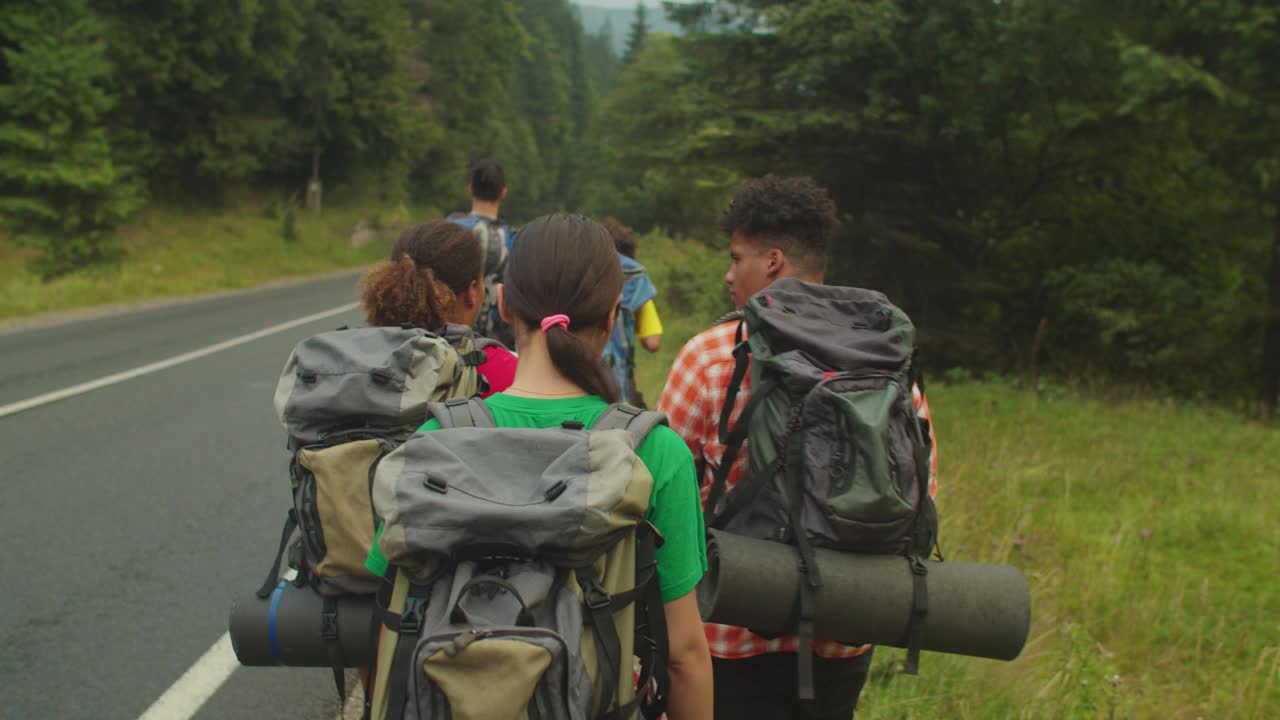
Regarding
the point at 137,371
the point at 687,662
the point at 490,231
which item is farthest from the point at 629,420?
the point at 137,371

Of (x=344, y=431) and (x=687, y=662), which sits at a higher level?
(x=344, y=431)

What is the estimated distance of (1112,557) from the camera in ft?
19.6

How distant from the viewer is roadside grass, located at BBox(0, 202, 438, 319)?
1584 centimetres

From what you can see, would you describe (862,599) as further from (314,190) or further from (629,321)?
(314,190)

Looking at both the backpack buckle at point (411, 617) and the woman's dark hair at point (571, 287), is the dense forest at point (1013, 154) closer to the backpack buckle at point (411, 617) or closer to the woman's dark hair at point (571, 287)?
the woman's dark hair at point (571, 287)

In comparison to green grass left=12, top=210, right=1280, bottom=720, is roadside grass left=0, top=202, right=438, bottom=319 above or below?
below

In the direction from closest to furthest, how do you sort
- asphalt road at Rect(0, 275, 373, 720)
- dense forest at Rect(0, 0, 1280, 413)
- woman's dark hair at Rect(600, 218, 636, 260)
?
asphalt road at Rect(0, 275, 373, 720) < woman's dark hair at Rect(600, 218, 636, 260) < dense forest at Rect(0, 0, 1280, 413)

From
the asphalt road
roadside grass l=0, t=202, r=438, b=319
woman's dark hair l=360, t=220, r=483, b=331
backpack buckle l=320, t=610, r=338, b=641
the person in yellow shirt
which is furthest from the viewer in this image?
roadside grass l=0, t=202, r=438, b=319

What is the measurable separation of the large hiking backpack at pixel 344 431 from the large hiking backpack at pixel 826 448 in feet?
2.71

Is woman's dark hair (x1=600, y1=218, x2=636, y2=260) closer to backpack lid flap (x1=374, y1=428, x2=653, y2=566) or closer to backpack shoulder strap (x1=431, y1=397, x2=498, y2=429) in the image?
backpack shoulder strap (x1=431, y1=397, x2=498, y2=429)

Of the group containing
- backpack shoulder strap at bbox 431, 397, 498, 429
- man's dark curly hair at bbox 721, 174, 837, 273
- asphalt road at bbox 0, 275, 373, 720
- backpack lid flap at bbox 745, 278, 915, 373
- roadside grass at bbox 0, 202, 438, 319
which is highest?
man's dark curly hair at bbox 721, 174, 837, 273

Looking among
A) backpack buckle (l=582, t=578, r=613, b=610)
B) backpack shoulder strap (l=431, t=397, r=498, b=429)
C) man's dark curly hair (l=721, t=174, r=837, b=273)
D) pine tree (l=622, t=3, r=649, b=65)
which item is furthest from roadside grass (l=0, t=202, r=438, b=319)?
pine tree (l=622, t=3, r=649, b=65)

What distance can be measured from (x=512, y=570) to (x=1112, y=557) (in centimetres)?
555

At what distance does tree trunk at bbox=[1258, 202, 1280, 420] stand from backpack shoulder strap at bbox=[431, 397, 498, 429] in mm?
12977
